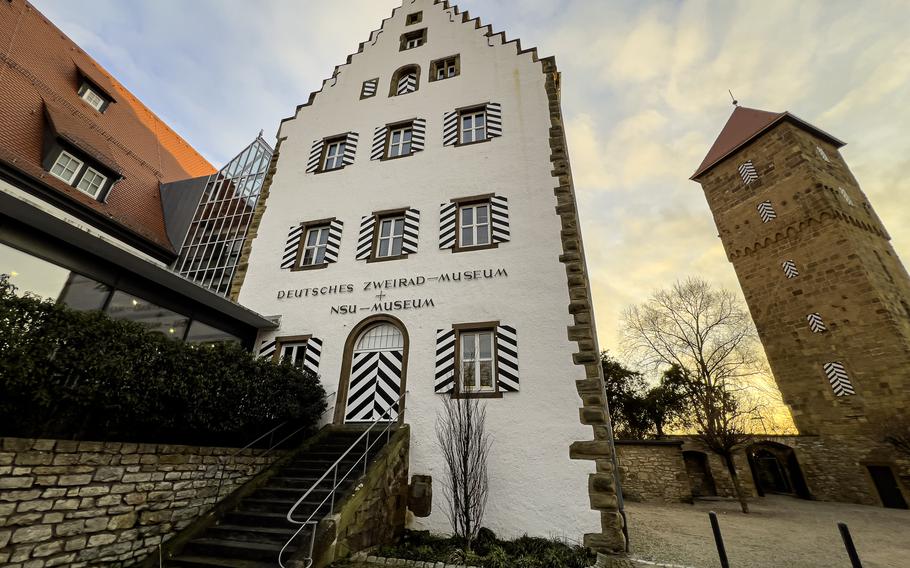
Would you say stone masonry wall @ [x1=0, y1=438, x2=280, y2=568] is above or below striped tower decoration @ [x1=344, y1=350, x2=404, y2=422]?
below

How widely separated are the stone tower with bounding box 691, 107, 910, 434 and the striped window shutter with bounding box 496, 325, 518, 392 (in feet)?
56.2

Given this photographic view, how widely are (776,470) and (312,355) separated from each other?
22.5m

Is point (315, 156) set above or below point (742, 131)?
below

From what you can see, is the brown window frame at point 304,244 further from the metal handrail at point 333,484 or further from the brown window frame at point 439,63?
the brown window frame at point 439,63

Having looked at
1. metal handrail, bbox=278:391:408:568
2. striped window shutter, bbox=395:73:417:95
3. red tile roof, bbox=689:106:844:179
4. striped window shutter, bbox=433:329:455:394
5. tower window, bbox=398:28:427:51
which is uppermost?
red tile roof, bbox=689:106:844:179

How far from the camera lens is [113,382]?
498 centimetres

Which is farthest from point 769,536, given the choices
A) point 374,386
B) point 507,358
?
point 374,386

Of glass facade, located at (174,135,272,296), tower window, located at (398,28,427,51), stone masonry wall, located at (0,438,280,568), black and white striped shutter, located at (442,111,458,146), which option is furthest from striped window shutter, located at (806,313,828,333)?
glass facade, located at (174,135,272,296)

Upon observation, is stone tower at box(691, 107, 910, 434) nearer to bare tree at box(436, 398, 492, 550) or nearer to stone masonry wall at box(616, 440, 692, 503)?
stone masonry wall at box(616, 440, 692, 503)

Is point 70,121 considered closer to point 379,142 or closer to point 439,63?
point 379,142

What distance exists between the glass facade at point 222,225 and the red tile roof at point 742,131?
25992 millimetres

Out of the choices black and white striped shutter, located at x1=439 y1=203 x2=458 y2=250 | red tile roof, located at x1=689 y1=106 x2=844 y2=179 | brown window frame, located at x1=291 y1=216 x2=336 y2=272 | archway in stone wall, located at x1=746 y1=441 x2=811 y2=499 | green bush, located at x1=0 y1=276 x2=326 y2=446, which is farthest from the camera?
red tile roof, located at x1=689 y1=106 x2=844 y2=179

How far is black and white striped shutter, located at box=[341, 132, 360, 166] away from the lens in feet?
41.7

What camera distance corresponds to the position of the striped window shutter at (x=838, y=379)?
645 inches
